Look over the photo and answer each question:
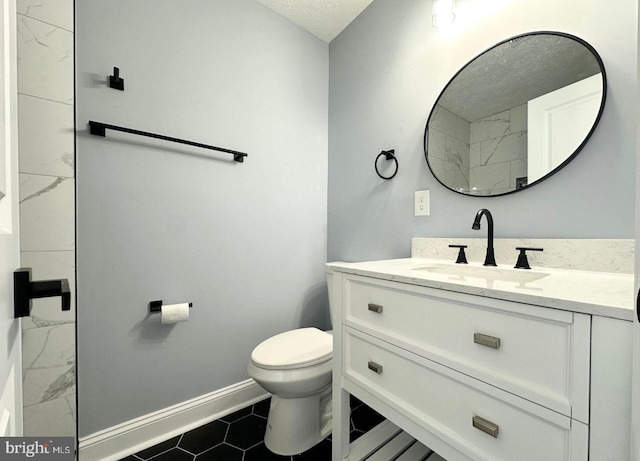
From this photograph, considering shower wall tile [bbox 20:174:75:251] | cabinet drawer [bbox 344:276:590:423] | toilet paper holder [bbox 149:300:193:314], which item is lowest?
toilet paper holder [bbox 149:300:193:314]

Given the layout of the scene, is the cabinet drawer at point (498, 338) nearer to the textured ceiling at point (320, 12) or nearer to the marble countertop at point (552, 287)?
the marble countertop at point (552, 287)

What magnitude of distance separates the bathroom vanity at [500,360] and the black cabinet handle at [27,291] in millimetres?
776

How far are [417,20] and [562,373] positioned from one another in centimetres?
169

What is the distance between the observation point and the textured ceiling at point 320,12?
1.70m

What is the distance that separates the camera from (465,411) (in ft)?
2.27

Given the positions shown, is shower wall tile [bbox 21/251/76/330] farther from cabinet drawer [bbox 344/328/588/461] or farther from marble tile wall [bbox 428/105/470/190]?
marble tile wall [bbox 428/105/470/190]

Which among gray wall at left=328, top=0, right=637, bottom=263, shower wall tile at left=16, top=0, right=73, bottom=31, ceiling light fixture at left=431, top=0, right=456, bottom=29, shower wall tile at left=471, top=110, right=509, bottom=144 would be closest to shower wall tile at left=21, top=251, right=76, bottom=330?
shower wall tile at left=16, top=0, right=73, bottom=31

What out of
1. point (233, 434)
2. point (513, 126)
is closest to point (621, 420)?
point (513, 126)

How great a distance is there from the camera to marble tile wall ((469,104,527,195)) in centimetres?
111

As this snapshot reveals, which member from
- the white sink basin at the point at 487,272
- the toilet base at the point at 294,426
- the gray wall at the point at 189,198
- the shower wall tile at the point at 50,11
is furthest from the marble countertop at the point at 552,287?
the shower wall tile at the point at 50,11

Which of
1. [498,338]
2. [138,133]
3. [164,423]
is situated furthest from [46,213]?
[498,338]

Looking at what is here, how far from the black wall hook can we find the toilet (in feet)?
4.54

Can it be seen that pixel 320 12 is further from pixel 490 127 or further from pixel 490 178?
pixel 490 178

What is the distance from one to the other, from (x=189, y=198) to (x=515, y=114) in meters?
1.59
